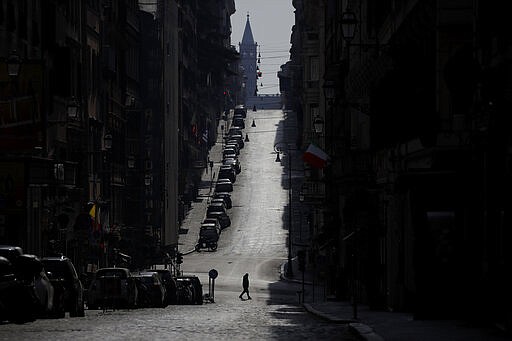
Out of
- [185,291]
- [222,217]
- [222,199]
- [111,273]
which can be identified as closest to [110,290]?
[111,273]

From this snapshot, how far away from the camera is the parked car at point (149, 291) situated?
48625 mm

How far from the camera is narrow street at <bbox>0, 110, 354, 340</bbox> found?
90.0ft

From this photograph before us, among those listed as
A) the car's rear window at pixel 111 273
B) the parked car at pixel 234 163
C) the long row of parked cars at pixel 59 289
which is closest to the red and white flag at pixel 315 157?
the long row of parked cars at pixel 59 289

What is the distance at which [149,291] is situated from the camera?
49219 millimetres

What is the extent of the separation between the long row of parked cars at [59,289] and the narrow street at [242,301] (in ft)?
1.89

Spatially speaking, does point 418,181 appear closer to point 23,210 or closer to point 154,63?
point 23,210

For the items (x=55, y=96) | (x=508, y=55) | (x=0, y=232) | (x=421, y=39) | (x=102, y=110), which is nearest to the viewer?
(x=508, y=55)

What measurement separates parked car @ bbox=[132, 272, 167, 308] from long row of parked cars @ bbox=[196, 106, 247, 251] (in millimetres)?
69044

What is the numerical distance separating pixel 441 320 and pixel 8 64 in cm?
1279

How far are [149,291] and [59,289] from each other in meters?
13.6

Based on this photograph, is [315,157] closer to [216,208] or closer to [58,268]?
[58,268]

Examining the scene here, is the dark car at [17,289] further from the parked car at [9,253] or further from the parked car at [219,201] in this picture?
the parked car at [219,201]

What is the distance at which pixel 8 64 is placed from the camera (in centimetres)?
3778

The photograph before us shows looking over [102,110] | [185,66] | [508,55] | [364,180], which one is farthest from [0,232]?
[185,66]
